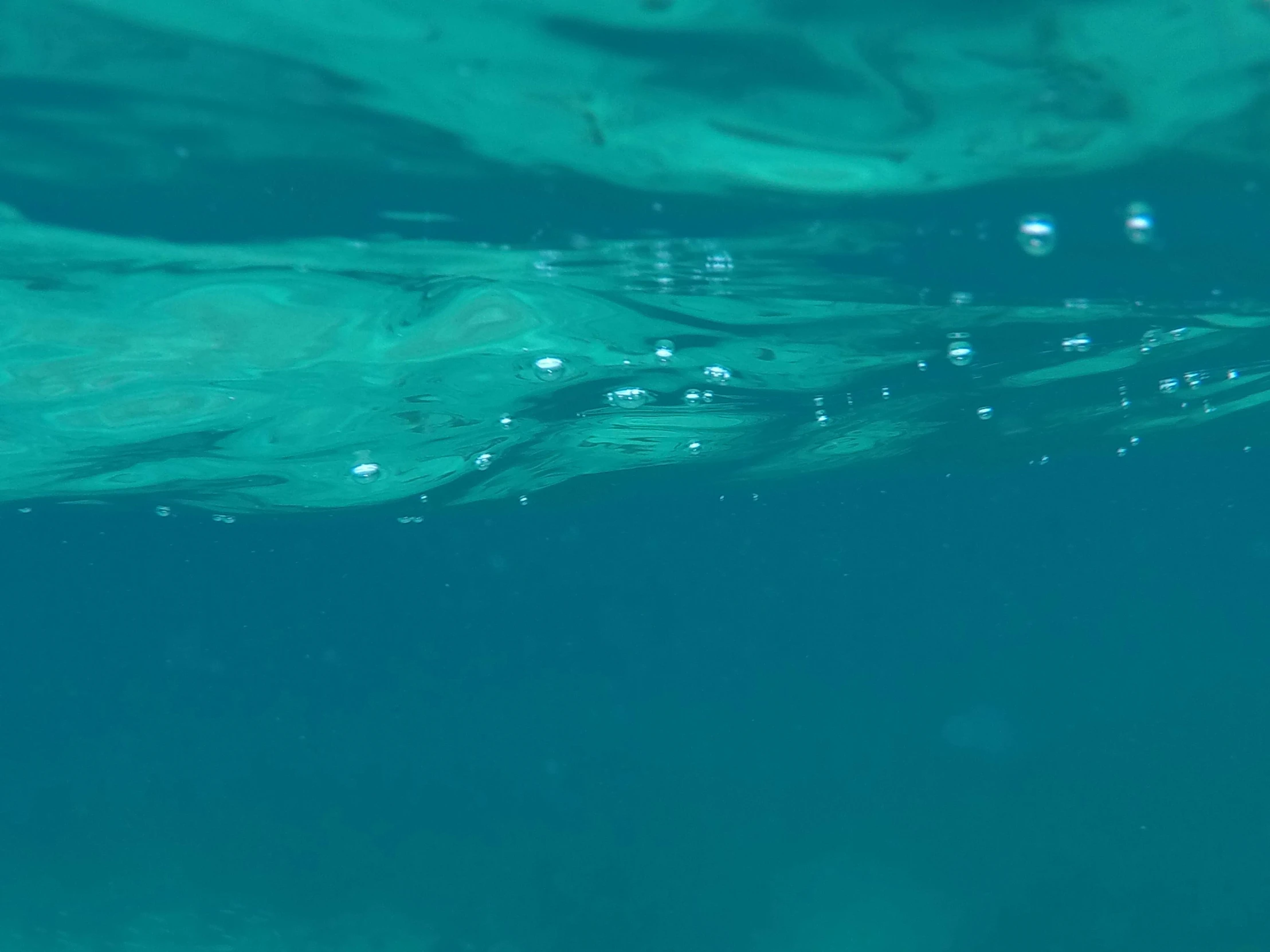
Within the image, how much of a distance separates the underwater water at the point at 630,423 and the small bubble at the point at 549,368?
99mm

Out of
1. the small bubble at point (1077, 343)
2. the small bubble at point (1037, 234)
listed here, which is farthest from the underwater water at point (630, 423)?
the small bubble at point (1077, 343)

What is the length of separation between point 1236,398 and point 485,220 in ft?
66.8

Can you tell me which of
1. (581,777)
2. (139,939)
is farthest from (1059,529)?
(139,939)

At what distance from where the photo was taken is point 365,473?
2325 centimetres

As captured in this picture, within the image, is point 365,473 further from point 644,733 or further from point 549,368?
point 644,733

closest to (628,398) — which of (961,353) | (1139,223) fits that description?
(961,353)

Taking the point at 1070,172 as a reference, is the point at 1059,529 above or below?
below

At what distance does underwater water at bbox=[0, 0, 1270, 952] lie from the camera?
7.49m

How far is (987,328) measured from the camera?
1508cm

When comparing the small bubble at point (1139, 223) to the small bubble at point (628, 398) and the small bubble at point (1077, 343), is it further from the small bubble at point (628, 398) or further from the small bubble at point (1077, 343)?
the small bubble at point (628, 398)

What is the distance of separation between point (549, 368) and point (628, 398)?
2.54 meters

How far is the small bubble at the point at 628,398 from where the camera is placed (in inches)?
680

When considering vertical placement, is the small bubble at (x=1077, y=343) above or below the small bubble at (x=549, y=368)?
below

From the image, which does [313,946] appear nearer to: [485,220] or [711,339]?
[711,339]
